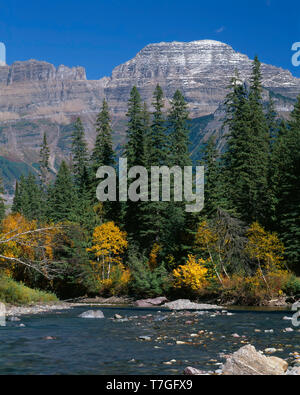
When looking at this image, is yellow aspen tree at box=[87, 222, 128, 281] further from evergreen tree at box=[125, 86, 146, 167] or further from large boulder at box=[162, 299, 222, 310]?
large boulder at box=[162, 299, 222, 310]

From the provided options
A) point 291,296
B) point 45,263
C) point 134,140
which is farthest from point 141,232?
point 45,263

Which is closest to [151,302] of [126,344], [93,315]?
[93,315]

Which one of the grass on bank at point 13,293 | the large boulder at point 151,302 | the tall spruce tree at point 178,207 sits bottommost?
the large boulder at point 151,302

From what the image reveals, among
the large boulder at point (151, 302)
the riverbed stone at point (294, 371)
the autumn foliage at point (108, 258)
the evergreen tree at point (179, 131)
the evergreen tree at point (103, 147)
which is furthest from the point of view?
the evergreen tree at point (103, 147)

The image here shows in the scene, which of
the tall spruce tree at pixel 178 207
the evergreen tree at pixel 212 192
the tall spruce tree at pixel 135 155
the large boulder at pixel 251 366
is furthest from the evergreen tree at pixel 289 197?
the large boulder at pixel 251 366

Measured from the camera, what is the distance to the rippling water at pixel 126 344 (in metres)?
12.4

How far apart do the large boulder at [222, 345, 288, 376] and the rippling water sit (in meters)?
1.40

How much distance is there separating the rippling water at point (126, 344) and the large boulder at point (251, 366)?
140 centimetres

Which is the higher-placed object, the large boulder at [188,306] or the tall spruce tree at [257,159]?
the tall spruce tree at [257,159]

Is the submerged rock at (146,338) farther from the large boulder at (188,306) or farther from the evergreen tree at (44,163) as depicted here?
the evergreen tree at (44,163)

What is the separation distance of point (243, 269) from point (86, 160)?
41.9 m

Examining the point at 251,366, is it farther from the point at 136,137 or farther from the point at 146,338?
the point at 136,137

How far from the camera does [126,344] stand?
53.6 ft

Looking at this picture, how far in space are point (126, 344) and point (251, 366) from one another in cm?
672
